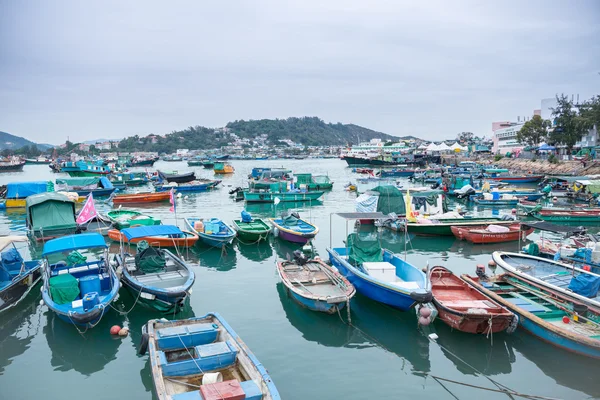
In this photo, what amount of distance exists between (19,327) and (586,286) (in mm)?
16907

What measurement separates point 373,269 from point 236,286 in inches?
221

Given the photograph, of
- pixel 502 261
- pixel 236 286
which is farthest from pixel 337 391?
pixel 502 261

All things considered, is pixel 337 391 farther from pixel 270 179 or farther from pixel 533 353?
pixel 270 179

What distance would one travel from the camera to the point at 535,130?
70.3 metres

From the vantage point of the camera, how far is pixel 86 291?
13.0 meters

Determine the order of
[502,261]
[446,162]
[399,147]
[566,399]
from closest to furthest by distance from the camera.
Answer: [566,399], [502,261], [446,162], [399,147]

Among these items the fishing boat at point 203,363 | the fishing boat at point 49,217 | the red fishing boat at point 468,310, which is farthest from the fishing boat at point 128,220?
the red fishing boat at point 468,310

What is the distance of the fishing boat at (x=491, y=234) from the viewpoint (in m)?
22.9

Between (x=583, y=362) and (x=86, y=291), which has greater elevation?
(x=86, y=291)

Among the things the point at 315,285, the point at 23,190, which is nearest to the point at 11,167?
the point at 23,190

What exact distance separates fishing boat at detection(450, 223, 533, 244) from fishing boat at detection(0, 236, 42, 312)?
20.3 meters

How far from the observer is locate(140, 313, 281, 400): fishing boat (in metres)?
7.68

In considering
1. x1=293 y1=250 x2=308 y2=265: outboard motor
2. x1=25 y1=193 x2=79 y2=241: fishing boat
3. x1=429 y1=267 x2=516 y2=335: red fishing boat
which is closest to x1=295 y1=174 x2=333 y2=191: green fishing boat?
x1=25 y1=193 x2=79 y2=241: fishing boat

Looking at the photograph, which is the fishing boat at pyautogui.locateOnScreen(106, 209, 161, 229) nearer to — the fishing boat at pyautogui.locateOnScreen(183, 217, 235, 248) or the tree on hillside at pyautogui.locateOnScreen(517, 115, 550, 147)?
the fishing boat at pyautogui.locateOnScreen(183, 217, 235, 248)
